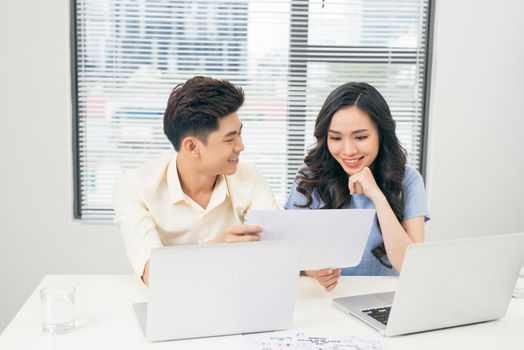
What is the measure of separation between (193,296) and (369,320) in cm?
44

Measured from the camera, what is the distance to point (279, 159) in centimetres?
315

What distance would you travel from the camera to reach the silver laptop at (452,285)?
129 centimetres

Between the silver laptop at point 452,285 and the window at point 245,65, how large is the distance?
1.78 m

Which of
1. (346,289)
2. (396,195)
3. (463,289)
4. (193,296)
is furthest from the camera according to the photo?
(396,195)

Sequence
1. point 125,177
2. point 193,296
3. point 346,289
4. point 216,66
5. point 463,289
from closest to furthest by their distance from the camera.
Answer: point 193,296 < point 463,289 < point 346,289 < point 125,177 < point 216,66

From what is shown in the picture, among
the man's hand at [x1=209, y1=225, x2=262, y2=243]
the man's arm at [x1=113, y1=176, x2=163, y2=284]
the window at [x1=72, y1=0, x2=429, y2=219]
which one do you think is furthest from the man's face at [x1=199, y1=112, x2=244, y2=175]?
the window at [x1=72, y1=0, x2=429, y2=219]

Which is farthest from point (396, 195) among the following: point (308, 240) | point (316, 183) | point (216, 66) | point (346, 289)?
point (216, 66)

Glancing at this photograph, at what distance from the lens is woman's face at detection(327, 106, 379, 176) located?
79.5 inches

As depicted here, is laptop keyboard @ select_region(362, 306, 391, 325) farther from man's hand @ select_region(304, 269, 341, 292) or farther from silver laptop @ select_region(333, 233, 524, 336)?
man's hand @ select_region(304, 269, 341, 292)

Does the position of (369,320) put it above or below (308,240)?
below

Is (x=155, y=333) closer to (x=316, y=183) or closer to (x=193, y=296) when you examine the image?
(x=193, y=296)

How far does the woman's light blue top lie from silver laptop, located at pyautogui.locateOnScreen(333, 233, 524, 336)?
2.00 feet

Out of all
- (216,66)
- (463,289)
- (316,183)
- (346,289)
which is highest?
(216,66)

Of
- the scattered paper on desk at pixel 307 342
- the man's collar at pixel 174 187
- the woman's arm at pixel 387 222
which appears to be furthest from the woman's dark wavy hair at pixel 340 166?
the scattered paper on desk at pixel 307 342
